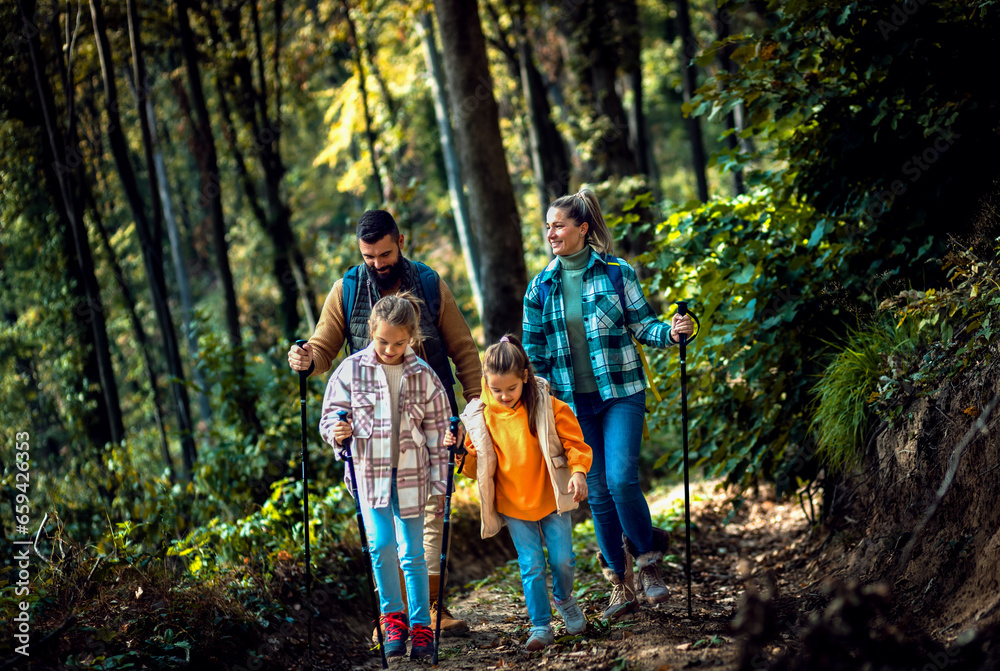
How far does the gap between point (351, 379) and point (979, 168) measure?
386cm

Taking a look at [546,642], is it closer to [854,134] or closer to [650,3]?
[854,134]

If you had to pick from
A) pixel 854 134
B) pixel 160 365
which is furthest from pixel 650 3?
pixel 854 134

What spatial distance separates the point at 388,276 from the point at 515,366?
3.40 ft

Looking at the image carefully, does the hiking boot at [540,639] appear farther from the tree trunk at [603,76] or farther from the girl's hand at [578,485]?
the tree trunk at [603,76]

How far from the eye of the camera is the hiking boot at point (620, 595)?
4133 millimetres

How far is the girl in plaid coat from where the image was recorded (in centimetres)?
386

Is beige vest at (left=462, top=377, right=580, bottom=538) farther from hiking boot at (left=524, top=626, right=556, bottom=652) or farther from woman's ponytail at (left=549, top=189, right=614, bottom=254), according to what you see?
woman's ponytail at (left=549, top=189, right=614, bottom=254)

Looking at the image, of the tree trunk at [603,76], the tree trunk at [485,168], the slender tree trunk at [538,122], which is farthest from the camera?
the slender tree trunk at [538,122]

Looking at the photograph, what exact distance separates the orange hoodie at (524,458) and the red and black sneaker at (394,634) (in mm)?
775

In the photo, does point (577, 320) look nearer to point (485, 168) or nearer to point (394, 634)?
point (394, 634)

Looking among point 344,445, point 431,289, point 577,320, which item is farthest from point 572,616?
point 431,289

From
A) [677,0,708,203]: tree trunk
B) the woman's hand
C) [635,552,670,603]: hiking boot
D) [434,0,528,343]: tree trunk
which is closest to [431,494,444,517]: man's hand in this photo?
[635,552,670,603]: hiking boot

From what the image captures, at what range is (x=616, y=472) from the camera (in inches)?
160
